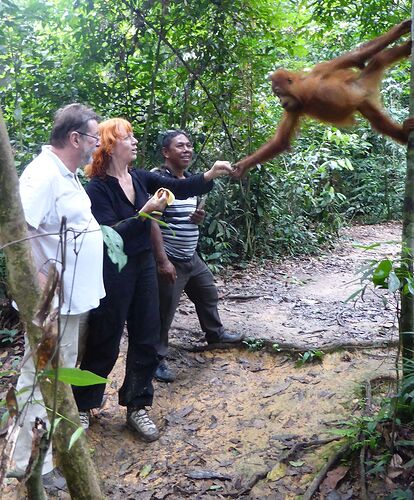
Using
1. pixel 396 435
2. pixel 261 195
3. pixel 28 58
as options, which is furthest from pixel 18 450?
pixel 261 195

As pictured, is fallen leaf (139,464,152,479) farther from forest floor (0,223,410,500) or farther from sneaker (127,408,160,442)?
sneaker (127,408,160,442)

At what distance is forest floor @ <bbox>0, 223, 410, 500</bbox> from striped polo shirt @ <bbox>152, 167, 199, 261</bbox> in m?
1.08

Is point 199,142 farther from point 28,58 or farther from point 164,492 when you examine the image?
point 164,492

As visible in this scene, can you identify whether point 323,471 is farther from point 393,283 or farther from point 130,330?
point 130,330

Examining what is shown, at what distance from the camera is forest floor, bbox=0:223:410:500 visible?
299 centimetres

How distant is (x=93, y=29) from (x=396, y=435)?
17.1 ft

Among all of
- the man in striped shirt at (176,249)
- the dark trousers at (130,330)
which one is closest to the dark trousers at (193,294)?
the man in striped shirt at (176,249)

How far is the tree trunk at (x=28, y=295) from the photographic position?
145cm

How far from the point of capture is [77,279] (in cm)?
269

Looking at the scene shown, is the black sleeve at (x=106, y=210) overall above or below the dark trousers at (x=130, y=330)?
Result: above

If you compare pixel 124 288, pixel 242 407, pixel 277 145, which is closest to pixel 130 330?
pixel 124 288

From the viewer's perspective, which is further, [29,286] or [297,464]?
[297,464]

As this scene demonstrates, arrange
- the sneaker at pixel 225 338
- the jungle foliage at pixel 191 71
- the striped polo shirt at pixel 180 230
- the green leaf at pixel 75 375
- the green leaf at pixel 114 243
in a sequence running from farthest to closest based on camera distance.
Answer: the jungle foliage at pixel 191 71, the sneaker at pixel 225 338, the striped polo shirt at pixel 180 230, the green leaf at pixel 114 243, the green leaf at pixel 75 375

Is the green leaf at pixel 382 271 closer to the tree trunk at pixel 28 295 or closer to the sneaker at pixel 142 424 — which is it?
the tree trunk at pixel 28 295
